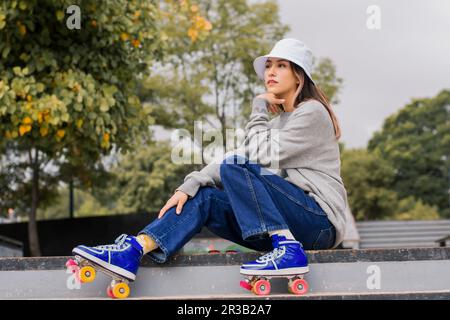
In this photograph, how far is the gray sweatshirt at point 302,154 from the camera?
3.07 meters

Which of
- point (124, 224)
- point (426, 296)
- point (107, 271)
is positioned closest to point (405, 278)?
point (426, 296)

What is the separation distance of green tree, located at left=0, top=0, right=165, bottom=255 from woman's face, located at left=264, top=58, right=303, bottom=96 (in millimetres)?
3375

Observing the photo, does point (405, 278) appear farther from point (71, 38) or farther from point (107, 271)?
point (71, 38)

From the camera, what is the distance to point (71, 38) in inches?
290

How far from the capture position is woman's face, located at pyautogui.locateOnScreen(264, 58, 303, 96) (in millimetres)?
3305

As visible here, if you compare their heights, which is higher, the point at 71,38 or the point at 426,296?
the point at 71,38

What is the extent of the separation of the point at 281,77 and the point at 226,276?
1.06 metres

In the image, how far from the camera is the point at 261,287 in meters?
2.82

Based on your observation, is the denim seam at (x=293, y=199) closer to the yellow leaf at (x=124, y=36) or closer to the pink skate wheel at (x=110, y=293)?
the pink skate wheel at (x=110, y=293)

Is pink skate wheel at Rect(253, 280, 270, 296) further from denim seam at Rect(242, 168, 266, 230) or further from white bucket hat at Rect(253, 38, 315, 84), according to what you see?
white bucket hat at Rect(253, 38, 315, 84)

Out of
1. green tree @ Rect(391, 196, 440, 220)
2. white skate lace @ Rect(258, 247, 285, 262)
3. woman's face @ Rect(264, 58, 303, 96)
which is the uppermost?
woman's face @ Rect(264, 58, 303, 96)

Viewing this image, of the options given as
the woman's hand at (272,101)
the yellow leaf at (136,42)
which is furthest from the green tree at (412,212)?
the woman's hand at (272,101)

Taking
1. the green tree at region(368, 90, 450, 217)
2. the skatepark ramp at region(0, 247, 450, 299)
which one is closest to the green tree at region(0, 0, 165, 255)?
the skatepark ramp at region(0, 247, 450, 299)
